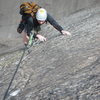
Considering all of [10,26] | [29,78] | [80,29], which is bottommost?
[10,26]

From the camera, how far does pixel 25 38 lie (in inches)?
362

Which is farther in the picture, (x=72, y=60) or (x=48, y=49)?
(x=48, y=49)

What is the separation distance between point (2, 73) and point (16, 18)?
12.2 metres

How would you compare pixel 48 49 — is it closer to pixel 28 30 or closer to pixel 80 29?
pixel 28 30

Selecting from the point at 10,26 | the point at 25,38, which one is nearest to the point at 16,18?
the point at 10,26

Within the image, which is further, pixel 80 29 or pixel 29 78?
pixel 80 29

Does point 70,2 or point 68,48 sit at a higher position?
point 68,48

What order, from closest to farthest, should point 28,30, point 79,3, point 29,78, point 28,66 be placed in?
1. point 29,78
2. point 28,66
3. point 28,30
4. point 79,3

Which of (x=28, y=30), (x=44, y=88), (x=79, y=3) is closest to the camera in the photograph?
(x=44, y=88)

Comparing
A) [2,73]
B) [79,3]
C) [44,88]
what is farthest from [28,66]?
[79,3]

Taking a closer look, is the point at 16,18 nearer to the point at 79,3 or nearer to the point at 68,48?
the point at 79,3

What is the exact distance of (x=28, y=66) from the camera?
7.08m

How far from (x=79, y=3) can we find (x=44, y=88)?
41.6 ft

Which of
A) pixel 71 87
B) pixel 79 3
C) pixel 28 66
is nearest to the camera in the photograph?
pixel 71 87
